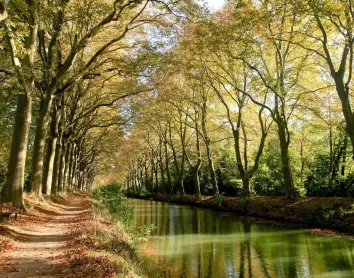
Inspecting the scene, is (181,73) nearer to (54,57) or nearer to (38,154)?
(54,57)

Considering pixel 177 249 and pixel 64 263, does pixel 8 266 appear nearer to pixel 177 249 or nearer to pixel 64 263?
pixel 64 263

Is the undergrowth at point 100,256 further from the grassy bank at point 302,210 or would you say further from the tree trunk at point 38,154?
the grassy bank at point 302,210

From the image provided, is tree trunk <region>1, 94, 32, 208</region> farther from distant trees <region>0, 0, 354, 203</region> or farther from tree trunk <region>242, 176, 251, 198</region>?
tree trunk <region>242, 176, 251, 198</region>

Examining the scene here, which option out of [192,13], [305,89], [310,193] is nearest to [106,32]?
[192,13]

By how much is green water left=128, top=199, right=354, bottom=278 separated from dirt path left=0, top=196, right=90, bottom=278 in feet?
10.6

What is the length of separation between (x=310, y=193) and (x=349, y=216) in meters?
18.9

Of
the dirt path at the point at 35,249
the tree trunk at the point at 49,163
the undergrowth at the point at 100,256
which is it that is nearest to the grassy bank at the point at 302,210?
the undergrowth at the point at 100,256

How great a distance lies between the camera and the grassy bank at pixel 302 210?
17078mm

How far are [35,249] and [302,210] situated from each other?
1606 cm

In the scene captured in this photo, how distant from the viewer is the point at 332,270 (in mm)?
10477

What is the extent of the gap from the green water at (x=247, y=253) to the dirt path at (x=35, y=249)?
3219mm

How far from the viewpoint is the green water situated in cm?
1055

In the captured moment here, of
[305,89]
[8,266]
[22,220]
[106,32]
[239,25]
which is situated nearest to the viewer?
[8,266]

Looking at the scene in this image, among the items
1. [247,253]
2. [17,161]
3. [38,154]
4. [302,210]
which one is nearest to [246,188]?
[302,210]
